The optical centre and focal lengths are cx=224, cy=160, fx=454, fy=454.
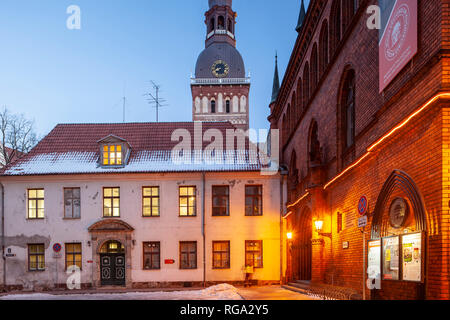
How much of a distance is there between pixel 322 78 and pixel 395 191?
744cm

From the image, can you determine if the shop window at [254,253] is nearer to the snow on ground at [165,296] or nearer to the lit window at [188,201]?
the lit window at [188,201]

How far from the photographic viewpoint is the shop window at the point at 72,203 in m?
24.8

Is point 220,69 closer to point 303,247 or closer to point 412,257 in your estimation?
point 303,247

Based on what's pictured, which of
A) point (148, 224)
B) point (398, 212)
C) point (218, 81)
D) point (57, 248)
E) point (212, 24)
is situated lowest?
point (57, 248)

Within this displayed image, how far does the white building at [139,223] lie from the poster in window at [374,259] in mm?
14976

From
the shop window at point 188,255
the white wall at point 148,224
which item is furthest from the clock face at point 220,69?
the shop window at point 188,255

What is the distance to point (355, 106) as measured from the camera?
12.5 meters

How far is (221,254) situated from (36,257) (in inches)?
394

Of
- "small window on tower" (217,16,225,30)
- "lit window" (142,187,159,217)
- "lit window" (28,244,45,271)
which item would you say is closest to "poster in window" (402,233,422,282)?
"lit window" (142,187,159,217)

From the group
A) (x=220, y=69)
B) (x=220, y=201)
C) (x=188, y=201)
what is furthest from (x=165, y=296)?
(x=220, y=69)

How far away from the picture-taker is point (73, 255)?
80.4ft
